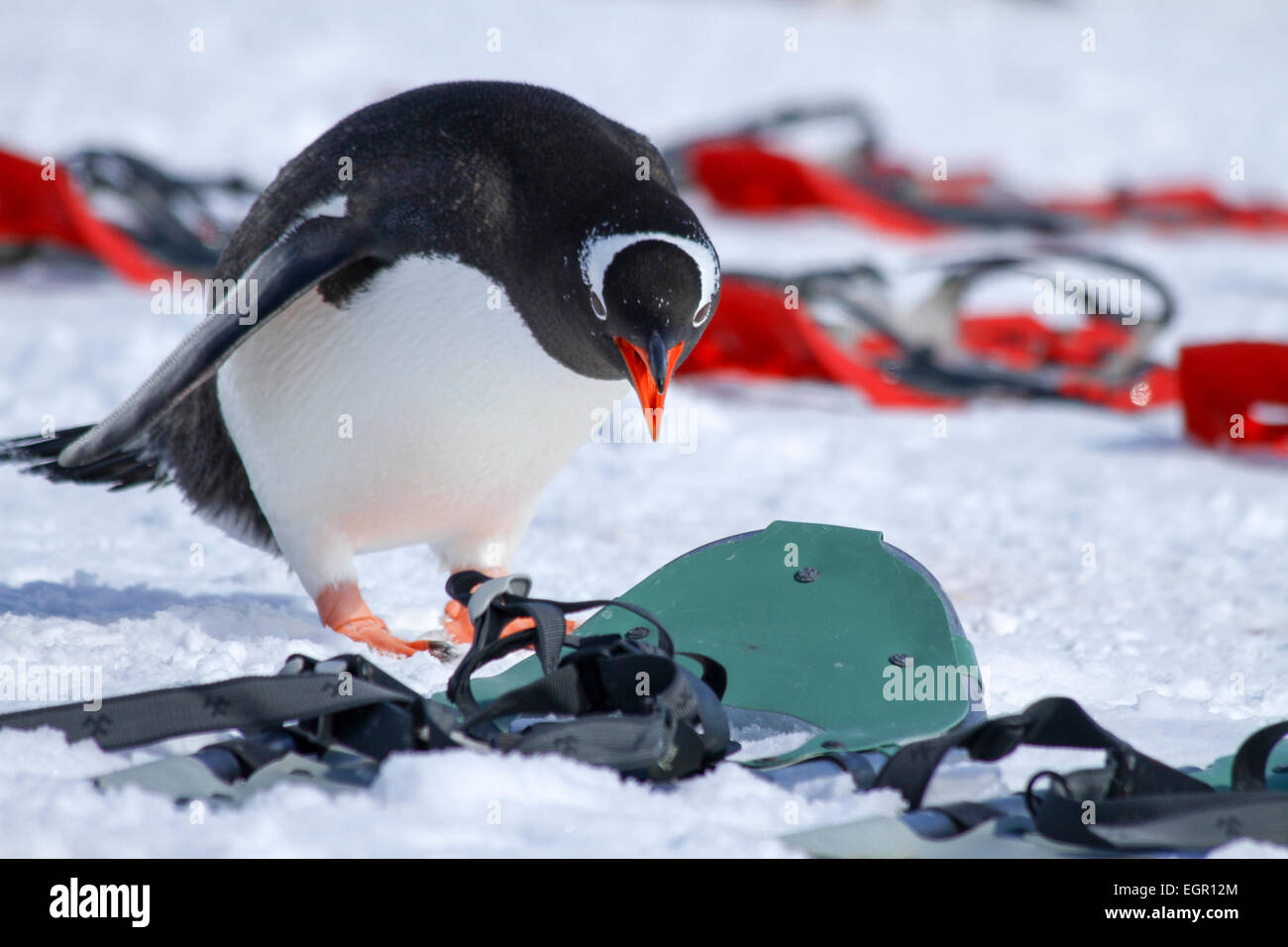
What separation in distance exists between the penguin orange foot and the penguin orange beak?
42cm

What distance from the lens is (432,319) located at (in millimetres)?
1530

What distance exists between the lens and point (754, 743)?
132 centimetres

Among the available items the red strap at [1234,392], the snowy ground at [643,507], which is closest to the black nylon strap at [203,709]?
the snowy ground at [643,507]

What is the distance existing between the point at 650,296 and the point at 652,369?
2.9 inches

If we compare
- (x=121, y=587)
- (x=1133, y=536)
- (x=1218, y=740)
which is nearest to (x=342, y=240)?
(x=121, y=587)

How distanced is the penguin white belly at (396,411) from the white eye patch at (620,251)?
115 millimetres

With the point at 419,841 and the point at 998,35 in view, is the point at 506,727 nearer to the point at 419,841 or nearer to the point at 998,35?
the point at 419,841

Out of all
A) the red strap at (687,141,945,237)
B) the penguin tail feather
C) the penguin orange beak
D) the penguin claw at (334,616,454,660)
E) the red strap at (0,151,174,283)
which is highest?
the red strap at (687,141,945,237)

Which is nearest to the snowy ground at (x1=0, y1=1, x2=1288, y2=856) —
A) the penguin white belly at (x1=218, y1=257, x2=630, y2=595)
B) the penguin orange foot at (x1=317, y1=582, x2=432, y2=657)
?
the penguin orange foot at (x1=317, y1=582, x2=432, y2=657)

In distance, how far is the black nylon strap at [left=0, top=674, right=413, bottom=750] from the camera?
3.75ft

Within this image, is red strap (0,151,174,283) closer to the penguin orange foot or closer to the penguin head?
the penguin orange foot

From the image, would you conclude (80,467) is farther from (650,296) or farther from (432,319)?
(650,296)
